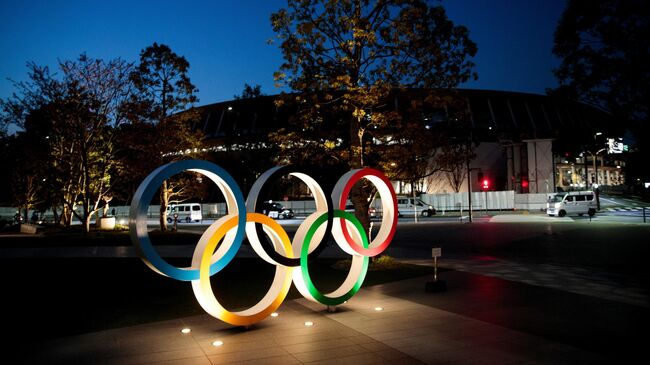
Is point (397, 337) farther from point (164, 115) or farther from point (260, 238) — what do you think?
point (164, 115)

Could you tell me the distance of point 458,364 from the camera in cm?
560

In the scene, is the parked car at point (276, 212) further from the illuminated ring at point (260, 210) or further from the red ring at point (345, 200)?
the illuminated ring at point (260, 210)

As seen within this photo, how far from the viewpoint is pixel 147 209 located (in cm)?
602

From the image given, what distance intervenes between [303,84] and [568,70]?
28.3ft

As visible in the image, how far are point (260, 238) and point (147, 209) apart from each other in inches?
85.3

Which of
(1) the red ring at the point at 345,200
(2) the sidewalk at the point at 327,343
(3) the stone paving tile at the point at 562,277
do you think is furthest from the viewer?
(3) the stone paving tile at the point at 562,277

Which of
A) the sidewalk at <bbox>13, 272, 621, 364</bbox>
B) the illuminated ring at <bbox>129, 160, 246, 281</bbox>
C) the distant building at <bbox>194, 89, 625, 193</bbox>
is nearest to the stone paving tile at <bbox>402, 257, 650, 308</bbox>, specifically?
the sidewalk at <bbox>13, 272, 621, 364</bbox>

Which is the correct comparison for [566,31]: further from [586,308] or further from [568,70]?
[586,308]

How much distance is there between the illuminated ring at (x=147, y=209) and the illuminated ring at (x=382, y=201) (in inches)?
82.7

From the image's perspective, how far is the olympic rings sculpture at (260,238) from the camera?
648 centimetres

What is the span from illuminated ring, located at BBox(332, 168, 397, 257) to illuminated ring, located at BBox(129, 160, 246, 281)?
2100mm

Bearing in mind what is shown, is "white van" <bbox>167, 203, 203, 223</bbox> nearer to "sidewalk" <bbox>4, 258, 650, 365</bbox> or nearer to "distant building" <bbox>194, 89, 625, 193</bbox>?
"distant building" <bbox>194, 89, 625, 193</bbox>

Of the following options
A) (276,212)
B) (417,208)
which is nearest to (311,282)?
(276,212)

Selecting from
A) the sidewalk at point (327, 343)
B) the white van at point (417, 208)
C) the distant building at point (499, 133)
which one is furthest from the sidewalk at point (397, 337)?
the distant building at point (499, 133)
